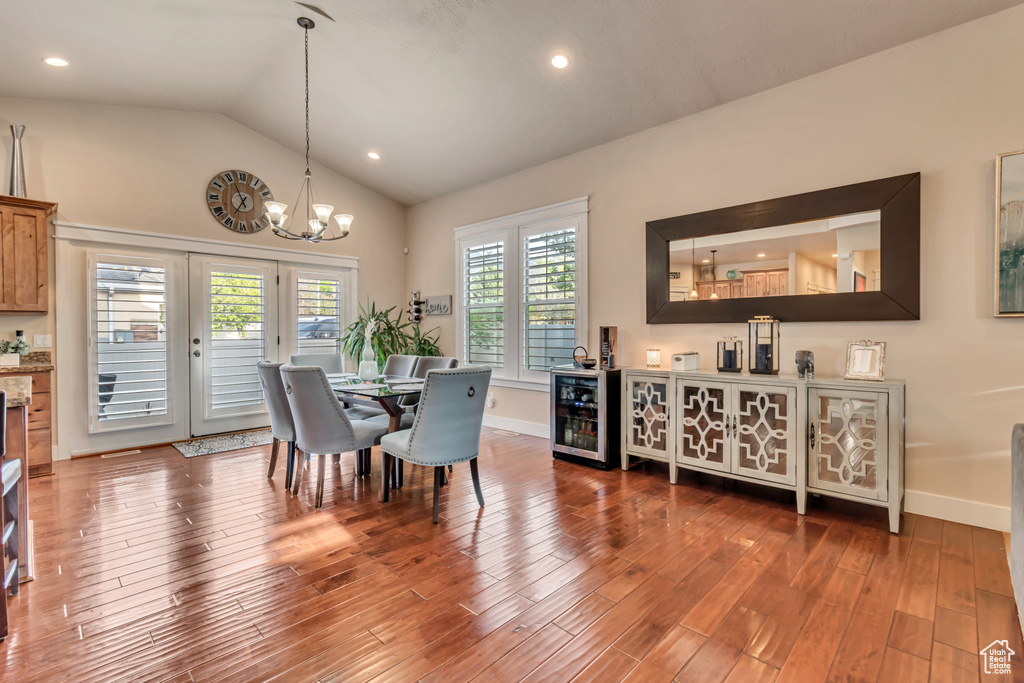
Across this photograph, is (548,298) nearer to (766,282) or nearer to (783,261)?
(766,282)

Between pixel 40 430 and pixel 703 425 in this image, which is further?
pixel 40 430

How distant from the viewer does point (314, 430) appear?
10.4ft

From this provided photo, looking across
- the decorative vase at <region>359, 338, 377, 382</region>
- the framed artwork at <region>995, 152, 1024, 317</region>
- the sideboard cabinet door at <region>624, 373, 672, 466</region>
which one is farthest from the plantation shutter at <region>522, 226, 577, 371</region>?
the framed artwork at <region>995, 152, 1024, 317</region>

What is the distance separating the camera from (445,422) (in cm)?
293

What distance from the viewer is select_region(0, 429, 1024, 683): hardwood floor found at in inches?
66.7

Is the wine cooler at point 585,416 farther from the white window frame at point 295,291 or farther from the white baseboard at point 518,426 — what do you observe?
the white window frame at point 295,291

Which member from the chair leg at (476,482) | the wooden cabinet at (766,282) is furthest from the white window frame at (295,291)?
the wooden cabinet at (766,282)

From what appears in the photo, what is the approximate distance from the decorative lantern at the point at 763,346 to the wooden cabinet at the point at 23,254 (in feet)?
19.5

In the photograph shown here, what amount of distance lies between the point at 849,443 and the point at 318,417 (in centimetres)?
339

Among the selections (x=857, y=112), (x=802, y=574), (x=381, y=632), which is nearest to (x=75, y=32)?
(x=381, y=632)

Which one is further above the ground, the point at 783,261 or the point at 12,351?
the point at 783,261

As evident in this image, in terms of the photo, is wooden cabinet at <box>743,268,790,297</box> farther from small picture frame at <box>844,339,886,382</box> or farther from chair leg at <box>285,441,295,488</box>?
chair leg at <box>285,441,295,488</box>

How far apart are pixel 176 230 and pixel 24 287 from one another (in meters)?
1.36

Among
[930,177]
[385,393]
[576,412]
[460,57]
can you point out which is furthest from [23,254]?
[930,177]
